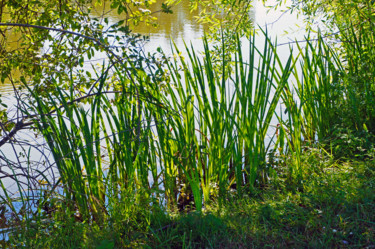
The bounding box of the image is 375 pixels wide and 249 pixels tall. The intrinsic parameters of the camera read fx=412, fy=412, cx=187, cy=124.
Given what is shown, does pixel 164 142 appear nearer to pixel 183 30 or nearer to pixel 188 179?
pixel 188 179

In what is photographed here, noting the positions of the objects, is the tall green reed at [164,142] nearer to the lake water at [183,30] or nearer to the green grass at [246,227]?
the green grass at [246,227]

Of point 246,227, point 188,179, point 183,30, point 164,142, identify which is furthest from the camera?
point 183,30

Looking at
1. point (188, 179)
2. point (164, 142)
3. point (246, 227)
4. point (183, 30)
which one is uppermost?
point (183, 30)

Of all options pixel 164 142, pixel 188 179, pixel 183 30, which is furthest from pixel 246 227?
pixel 183 30

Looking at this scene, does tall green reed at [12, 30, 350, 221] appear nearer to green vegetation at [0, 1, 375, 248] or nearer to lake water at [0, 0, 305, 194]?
green vegetation at [0, 1, 375, 248]

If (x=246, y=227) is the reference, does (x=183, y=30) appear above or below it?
above

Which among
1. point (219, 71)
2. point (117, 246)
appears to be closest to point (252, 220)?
point (117, 246)

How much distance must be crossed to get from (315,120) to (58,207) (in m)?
2.11

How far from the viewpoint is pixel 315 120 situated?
337 centimetres

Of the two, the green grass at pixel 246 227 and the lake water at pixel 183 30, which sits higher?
the lake water at pixel 183 30

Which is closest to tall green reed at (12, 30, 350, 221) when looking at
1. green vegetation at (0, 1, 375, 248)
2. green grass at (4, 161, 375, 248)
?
green vegetation at (0, 1, 375, 248)

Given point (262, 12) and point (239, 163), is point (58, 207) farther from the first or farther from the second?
point (262, 12)

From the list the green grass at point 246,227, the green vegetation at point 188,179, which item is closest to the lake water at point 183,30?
the green vegetation at point 188,179

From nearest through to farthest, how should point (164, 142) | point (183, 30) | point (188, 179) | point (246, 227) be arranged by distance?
point (246, 227) → point (188, 179) → point (164, 142) → point (183, 30)
